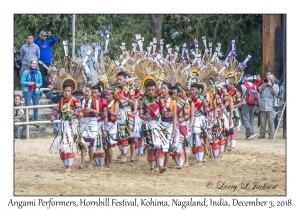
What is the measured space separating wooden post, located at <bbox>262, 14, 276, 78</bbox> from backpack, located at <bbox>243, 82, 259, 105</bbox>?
2682mm

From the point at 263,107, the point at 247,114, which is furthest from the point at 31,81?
the point at 263,107

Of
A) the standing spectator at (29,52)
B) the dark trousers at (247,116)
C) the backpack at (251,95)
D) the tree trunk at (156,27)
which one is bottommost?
the dark trousers at (247,116)

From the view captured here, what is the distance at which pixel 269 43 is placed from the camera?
18.6 m

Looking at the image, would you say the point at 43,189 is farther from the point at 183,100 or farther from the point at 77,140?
the point at 183,100

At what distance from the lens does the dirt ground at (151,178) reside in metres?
9.47

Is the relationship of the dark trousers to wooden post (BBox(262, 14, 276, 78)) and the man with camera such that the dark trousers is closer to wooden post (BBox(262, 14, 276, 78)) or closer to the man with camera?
the man with camera

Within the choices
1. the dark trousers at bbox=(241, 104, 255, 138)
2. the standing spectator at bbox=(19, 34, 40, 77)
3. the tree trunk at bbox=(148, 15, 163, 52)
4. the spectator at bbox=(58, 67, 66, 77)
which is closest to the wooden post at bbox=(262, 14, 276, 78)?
the dark trousers at bbox=(241, 104, 255, 138)

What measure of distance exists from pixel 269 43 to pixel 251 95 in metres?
3.15

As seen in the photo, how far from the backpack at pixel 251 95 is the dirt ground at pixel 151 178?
2.79 m

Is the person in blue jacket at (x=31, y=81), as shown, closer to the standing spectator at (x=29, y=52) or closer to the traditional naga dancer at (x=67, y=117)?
the standing spectator at (x=29, y=52)

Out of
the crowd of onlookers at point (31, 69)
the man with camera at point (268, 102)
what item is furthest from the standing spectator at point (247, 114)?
the crowd of onlookers at point (31, 69)

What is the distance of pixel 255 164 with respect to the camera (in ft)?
40.0

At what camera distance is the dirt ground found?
9.47m

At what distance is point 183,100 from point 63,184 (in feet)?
8.53
